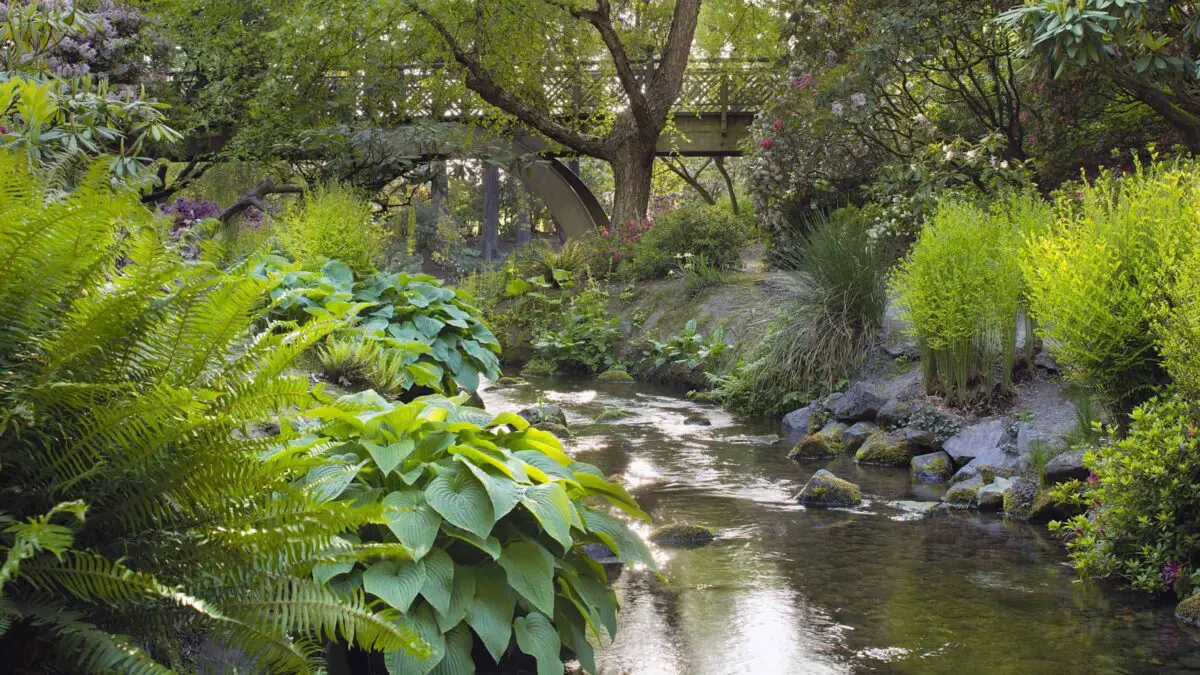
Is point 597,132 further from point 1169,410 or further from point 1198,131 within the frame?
point 1169,410

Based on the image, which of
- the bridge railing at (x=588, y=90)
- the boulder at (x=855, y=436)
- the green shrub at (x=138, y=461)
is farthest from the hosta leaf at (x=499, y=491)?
the bridge railing at (x=588, y=90)

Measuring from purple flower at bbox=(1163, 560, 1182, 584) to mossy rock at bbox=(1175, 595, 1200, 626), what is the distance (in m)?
0.17

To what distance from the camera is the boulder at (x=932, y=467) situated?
6.48 metres

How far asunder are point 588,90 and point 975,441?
11.1 m

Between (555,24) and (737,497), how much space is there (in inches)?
402

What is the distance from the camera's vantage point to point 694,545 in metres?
4.87

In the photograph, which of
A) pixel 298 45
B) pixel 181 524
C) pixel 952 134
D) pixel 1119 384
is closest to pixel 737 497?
pixel 1119 384

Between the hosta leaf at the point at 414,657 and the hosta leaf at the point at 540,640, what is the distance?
22 cm

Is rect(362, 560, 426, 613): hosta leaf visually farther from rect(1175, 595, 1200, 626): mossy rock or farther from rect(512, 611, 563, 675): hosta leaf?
rect(1175, 595, 1200, 626): mossy rock

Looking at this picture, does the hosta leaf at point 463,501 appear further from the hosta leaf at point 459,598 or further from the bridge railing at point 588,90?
the bridge railing at point 588,90

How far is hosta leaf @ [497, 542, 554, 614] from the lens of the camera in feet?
8.94

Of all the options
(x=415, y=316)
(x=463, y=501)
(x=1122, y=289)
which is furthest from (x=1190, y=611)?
(x=415, y=316)

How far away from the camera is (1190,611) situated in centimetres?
370

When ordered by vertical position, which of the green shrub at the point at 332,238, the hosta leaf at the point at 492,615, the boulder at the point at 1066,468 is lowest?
the hosta leaf at the point at 492,615
